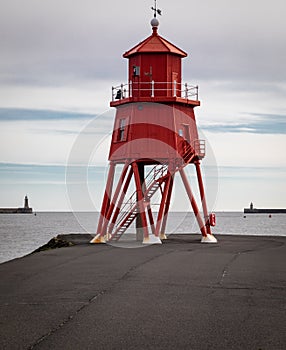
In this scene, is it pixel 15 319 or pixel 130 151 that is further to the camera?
pixel 130 151

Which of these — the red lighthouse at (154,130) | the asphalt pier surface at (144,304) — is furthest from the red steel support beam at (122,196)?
the asphalt pier surface at (144,304)

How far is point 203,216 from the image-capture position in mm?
35844

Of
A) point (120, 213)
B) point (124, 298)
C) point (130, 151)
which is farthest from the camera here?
point (120, 213)

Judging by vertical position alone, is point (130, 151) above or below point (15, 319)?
above

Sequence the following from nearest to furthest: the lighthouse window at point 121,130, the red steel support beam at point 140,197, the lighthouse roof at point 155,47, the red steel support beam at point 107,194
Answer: the red steel support beam at point 140,197, the lighthouse roof at point 155,47, the lighthouse window at point 121,130, the red steel support beam at point 107,194

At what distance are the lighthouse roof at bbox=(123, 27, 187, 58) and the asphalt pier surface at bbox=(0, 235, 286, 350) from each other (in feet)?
44.6

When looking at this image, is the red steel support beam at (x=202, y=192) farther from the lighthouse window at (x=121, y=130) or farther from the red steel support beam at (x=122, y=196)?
the lighthouse window at (x=121, y=130)

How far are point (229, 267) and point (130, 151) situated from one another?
13.7 meters

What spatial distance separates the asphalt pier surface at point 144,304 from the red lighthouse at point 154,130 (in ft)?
33.4

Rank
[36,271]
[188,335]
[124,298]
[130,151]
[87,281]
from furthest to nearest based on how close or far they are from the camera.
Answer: [130,151] → [36,271] → [87,281] → [124,298] → [188,335]

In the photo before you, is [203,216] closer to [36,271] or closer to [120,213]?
[120,213]

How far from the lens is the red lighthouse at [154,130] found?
110ft

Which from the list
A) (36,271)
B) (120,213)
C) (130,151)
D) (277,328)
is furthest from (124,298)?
(120,213)

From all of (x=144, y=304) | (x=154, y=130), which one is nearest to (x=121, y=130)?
(x=154, y=130)
